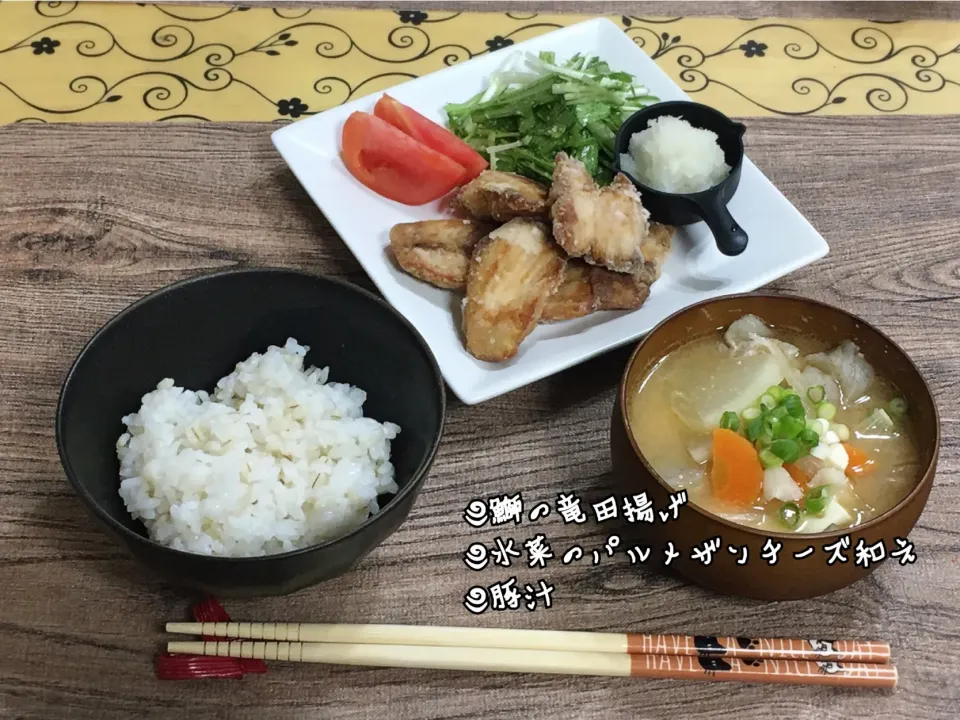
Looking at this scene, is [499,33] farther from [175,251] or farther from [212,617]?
[212,617]

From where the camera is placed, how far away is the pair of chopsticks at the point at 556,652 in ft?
5.04

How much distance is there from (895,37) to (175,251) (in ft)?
8.78

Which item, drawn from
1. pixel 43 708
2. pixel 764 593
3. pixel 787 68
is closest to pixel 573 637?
pixel 764 593

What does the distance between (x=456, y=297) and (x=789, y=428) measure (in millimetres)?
868

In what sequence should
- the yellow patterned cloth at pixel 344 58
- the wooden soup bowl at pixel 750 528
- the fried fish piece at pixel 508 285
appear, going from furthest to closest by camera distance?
the yellow patterned cloth at pixel 344 58
the fried fish piece at pixel 508 285
the wooden soup bowl at pixel 750 528

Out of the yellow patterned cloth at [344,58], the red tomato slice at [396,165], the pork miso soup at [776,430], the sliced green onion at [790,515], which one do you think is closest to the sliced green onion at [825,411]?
the pork miso soup at [776,430]

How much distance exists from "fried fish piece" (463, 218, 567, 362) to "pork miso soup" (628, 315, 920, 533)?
0.34 m

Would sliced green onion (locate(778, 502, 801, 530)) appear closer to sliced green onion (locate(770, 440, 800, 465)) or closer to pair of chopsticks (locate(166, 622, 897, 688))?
sliced green onion (locate(770, 440, 800, 465))

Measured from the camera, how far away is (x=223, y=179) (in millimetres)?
2453

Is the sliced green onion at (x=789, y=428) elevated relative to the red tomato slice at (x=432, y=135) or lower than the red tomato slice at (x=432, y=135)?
elevated

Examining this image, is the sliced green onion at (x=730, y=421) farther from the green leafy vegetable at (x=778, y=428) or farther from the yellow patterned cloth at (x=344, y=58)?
the yellow patterned cloth at (x=344, y=58)

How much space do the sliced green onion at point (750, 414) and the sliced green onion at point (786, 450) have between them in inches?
3.5

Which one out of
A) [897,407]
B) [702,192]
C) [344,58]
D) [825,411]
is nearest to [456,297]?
[702,192]

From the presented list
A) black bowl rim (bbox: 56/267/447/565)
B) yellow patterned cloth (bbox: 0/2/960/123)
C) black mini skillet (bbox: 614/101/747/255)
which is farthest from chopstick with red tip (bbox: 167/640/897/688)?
yellow patterned cloth (bbox: 0/2/960/123)
